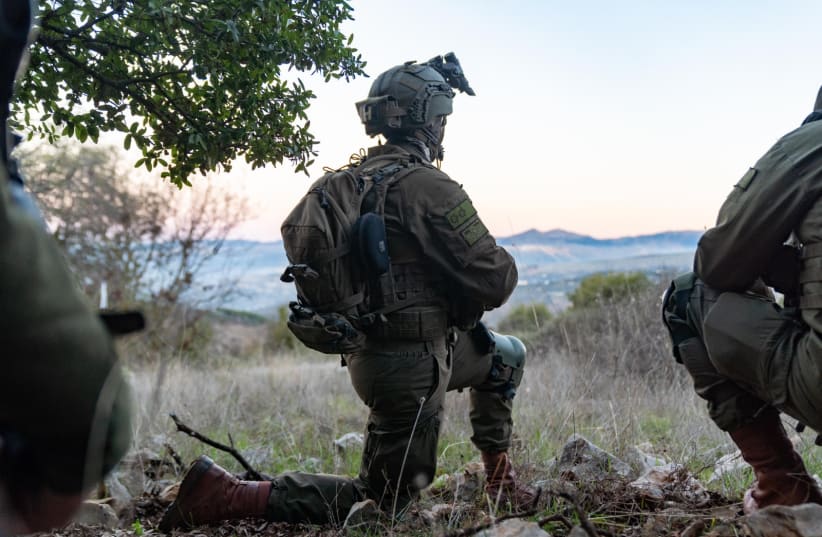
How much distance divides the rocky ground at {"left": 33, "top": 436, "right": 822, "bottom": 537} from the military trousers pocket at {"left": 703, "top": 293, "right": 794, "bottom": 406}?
0.45 meters

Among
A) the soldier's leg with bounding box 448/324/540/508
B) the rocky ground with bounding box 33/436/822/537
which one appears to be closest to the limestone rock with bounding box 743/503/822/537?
the rocky ground with bounding box 33/436/822/537

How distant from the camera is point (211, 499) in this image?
3256 millimetres

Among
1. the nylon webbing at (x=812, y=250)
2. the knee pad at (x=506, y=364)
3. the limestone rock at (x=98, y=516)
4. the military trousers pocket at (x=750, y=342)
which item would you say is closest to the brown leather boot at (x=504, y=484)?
the knee pad at (x=506, y=364)

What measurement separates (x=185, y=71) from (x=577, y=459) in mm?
2468

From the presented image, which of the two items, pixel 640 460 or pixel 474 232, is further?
pixel 640 460

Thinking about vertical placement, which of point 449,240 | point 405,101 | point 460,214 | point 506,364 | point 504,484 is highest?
point 405,101

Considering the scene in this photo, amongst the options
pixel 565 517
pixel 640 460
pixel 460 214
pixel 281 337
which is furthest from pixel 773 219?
pixel 281 337

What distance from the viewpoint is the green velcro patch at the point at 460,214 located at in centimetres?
323

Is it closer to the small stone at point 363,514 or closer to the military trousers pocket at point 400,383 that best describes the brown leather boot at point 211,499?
the small stone at point 363,514

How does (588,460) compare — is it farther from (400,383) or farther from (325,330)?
(325,330)

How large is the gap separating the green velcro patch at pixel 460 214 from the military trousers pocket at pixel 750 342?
1.09m

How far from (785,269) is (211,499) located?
2.48m

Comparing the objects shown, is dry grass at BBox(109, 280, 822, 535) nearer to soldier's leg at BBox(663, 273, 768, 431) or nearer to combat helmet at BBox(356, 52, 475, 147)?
soldier's leg at BBox(663, 273, 768, 431)

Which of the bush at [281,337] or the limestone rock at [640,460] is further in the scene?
the bush at [281,337]
